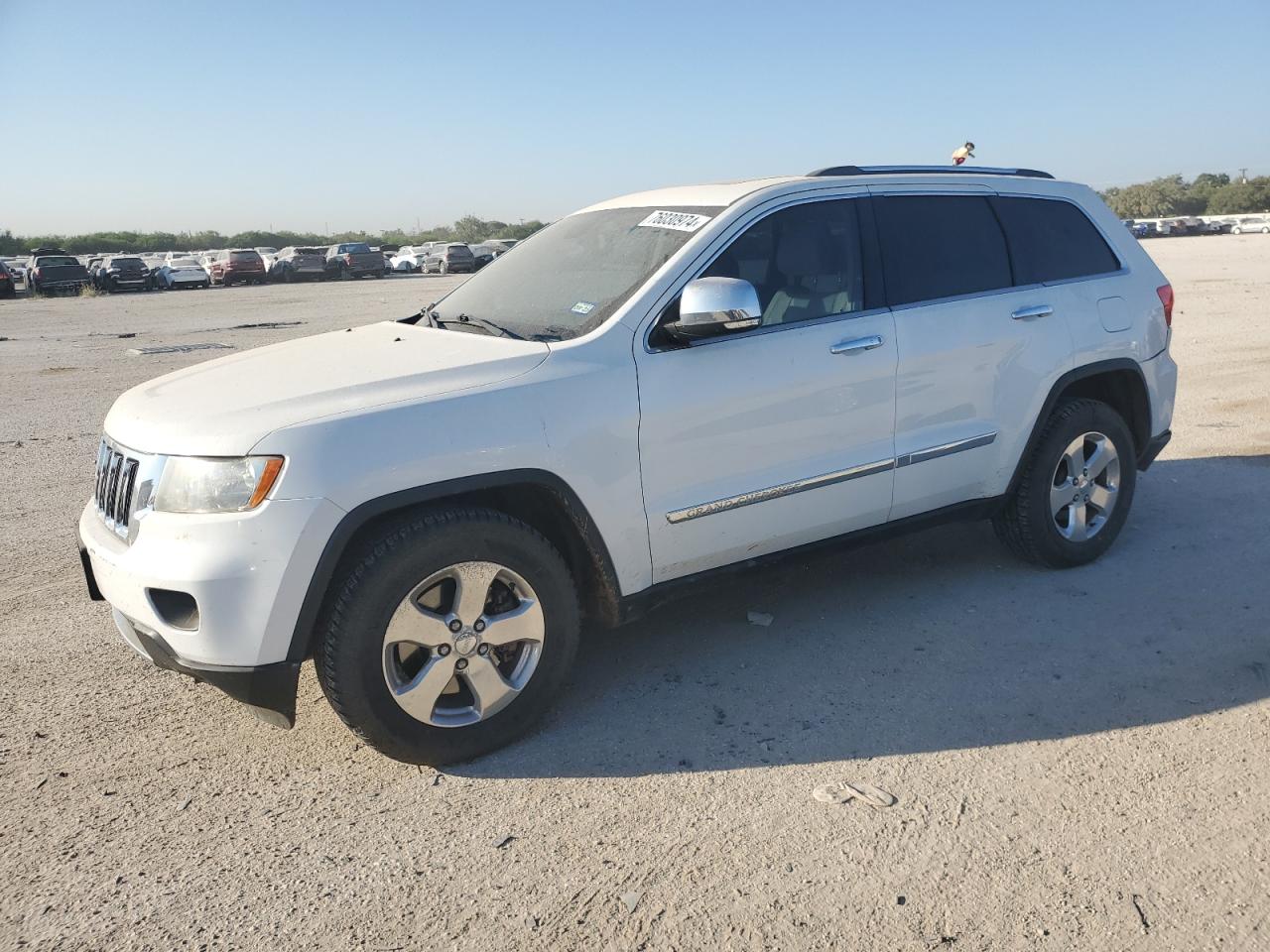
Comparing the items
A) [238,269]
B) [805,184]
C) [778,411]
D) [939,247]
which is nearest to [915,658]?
[778,411]

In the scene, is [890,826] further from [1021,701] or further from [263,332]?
[263,332]

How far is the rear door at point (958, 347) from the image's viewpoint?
4.27m

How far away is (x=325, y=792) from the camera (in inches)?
128

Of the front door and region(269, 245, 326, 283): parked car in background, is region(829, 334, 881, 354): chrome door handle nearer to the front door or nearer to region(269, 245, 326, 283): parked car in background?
the front door

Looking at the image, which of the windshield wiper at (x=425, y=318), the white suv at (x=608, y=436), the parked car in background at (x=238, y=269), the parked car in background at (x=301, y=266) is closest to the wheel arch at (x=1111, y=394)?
the white suv at (x=608, y=436)

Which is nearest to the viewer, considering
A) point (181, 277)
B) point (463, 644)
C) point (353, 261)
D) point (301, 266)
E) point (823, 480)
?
point (463, 644)

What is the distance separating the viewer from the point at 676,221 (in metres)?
4.08

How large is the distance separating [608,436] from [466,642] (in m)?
0.82

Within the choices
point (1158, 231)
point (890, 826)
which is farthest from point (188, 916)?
point (1158, 231)

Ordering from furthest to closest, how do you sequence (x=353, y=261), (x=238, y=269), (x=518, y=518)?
(x=353, y=261)
(x=238, y=269)
(x=518, y=518)

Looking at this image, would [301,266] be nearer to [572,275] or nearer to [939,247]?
[572,275]

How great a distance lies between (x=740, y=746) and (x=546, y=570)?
34.4 inches

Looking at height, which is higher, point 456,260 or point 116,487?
point 456,260

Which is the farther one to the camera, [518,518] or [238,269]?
[238,269]
